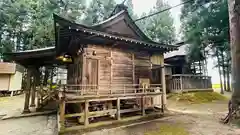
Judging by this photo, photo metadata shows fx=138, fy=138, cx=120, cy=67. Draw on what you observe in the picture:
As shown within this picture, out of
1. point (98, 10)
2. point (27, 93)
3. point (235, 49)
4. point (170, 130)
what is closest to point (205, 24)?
point (235, 49)

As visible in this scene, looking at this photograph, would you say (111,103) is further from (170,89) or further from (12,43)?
(12,43)

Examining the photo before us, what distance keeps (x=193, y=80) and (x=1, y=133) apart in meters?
13.9

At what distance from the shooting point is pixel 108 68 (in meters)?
7.07

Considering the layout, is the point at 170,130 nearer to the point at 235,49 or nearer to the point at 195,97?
the point at 235,49

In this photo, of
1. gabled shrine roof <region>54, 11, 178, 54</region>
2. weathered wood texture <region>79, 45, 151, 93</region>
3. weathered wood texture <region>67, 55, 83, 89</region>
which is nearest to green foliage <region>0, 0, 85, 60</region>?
weathered wood texture <region>67, 55, 83, 89</region>

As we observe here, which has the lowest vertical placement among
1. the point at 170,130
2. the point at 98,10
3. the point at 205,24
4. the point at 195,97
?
the point at 170,130

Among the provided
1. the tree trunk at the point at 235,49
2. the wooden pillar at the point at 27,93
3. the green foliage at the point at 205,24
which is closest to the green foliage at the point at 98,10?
the green foliage at the point at 205,24

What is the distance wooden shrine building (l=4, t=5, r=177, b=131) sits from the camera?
571cm

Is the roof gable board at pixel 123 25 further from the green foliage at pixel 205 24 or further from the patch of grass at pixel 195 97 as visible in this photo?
the patch of grass at pixel 195 97

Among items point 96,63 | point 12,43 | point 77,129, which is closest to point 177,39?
→ point 96,63

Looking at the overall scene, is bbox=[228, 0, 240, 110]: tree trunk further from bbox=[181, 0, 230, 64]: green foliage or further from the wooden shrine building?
bbox=[181, 0, 230, 64]: green foliage

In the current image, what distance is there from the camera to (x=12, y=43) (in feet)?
70.7

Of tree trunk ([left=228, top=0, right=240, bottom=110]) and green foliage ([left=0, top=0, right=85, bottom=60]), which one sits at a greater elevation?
green foliage ([left=0, top=0, right=85, bottom=60])

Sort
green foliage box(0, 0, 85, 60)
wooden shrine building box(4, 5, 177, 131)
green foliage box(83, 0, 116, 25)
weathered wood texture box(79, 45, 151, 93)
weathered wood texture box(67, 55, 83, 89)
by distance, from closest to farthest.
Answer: wooden shrine building box(4, 5, 177, 131) < weathered wood texture box(79, 45, 151, 93) < weathered wood texture box(67, 55, 83, 89) < green foliage box(0, 0, 85, 60) < green foliage box(83, 0, 116, 25)
